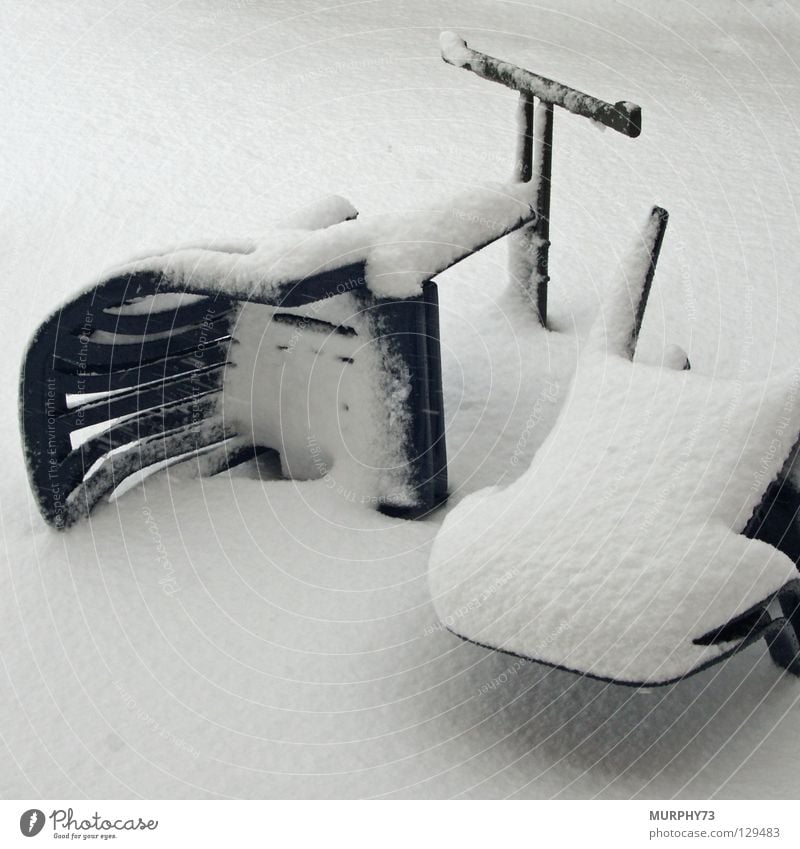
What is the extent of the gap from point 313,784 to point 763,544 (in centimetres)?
120

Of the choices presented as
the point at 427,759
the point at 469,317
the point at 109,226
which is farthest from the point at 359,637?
the point at 109,226

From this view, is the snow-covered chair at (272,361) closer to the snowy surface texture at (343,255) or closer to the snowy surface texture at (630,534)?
the snowy surface texture at (343,255)

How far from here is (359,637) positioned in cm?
320

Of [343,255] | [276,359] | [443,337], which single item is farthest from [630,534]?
[443,337]

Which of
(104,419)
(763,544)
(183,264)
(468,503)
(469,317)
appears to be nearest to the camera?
(763,544)

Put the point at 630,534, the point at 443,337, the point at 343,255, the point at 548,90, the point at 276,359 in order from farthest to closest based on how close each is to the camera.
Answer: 1. the point at 443,337
2. the point at 548,90
3. the point at 276,359
4. the point at 343,255
5. the point at 630,534

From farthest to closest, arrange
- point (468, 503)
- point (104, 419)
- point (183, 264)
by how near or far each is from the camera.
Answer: point (104, 419), point (183, 264), point (468, 503)

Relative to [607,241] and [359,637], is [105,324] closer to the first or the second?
[359,637]

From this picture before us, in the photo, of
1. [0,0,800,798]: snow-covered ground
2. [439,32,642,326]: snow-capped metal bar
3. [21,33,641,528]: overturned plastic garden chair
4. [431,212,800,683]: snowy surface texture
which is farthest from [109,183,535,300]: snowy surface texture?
[439,32,642,326]: snow-capped metal bar

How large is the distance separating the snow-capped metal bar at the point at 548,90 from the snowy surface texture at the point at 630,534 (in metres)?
0.94

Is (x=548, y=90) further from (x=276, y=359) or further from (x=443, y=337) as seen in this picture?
Result: (x=276, y=359)

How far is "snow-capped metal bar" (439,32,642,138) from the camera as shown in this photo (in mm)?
3707

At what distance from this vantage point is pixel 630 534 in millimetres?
2783

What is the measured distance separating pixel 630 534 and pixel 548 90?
6.02 ft
